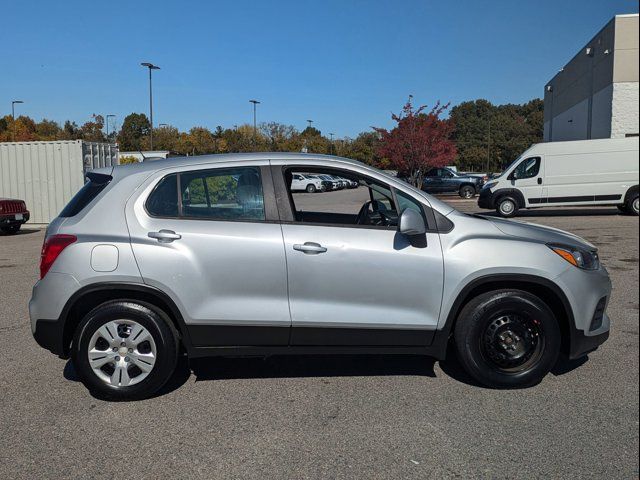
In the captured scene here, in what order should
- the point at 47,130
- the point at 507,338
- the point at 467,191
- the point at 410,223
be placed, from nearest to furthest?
the point at 410,223
the point at 507,338
the point at 467,191
the point at 47,130

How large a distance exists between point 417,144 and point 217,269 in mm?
30483

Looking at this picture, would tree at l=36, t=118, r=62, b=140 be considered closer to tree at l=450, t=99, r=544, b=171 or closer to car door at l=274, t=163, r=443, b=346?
tree at l=450, t=99, r=544, b=171

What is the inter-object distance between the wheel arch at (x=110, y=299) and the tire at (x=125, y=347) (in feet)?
0.20

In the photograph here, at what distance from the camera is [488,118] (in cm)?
9138

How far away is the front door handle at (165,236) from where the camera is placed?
412cm

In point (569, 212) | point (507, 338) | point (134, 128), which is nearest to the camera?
point (507, 338)

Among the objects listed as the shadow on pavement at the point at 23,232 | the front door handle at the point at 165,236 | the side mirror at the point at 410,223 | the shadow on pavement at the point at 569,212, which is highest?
the side mirror at the point at 410,223

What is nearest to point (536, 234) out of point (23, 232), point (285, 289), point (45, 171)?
point (285, 289)

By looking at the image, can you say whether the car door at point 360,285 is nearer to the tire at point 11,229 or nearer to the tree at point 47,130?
the tire at point 11,229

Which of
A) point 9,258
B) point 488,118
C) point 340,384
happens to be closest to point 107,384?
point 340,384

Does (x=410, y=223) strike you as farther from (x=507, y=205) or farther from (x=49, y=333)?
(x=507, y=205)

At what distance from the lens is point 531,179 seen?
18422 mm

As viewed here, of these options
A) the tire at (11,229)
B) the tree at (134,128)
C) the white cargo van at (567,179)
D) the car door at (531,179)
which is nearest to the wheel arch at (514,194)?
the white cargo van at (567,179)

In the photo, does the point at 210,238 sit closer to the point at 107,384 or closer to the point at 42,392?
the point at 107,384
